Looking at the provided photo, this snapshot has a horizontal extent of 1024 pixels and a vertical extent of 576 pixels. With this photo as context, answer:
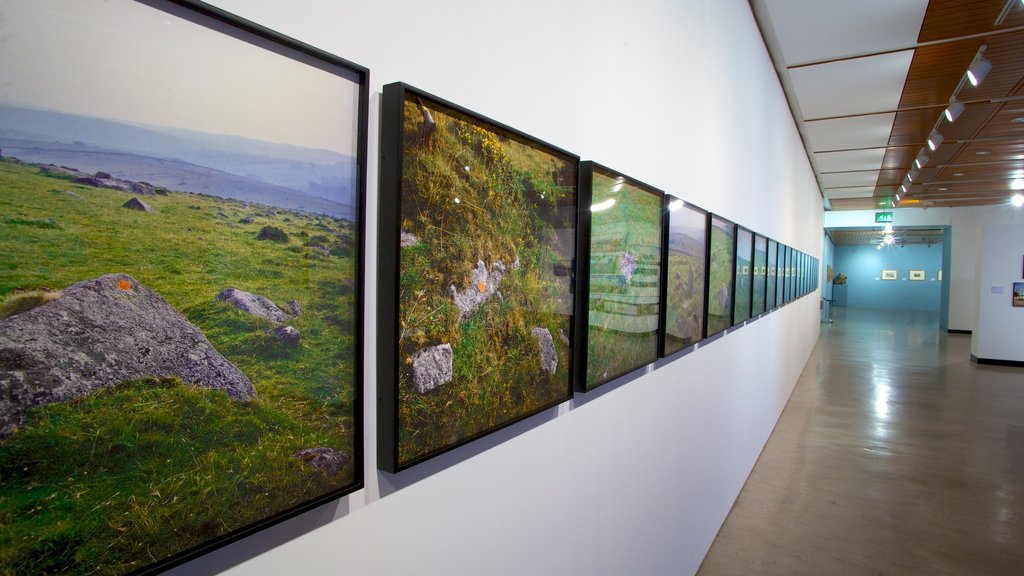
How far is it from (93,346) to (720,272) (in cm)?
356

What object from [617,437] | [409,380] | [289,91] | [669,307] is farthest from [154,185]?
[669,307]

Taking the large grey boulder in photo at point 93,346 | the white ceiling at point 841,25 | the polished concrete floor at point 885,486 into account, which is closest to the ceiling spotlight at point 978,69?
the white ceiling at point 841,25

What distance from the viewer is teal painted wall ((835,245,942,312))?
31000mm

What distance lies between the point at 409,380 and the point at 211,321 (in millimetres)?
444

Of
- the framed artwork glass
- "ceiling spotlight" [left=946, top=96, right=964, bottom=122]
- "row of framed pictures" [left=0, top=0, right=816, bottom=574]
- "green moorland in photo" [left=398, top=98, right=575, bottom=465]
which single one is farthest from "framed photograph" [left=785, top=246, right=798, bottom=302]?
"row of framed pictures" [left=0, top=0, right=816, bottom=574]

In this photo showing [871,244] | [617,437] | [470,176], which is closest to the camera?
[470,176]

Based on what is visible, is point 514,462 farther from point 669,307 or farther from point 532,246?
point 669,307

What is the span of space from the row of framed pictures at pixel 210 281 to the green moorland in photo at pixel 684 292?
156 centimetres

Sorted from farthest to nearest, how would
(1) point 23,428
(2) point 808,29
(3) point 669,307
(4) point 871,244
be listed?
(4) point 871,244 → (2) point 808,29 → (3) point 669,307 → (1) point 23,428

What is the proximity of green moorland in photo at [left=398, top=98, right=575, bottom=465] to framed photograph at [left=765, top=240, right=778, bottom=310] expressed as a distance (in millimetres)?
4821

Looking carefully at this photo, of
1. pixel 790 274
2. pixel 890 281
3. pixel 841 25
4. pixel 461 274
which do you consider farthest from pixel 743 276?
pixel 890 281

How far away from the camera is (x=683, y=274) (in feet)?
9.33

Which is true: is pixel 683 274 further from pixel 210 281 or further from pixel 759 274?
pixel 759 274

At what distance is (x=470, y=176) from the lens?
48.2 inches
